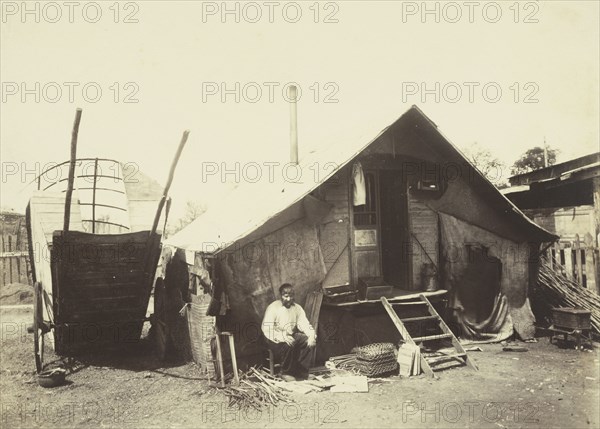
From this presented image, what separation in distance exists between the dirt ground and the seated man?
686 mm

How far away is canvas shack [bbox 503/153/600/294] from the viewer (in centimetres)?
955

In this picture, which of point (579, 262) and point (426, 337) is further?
point (579, 262)

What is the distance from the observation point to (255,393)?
6.39 meters

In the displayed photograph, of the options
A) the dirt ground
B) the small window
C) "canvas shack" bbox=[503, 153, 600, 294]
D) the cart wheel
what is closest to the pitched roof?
the small window

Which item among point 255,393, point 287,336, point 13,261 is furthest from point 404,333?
point 13,261

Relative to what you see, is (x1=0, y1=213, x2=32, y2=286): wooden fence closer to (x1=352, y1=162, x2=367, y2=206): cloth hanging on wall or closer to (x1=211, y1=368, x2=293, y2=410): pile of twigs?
(x1=211, y1=368, x2=293, y2=410): pile of twigs

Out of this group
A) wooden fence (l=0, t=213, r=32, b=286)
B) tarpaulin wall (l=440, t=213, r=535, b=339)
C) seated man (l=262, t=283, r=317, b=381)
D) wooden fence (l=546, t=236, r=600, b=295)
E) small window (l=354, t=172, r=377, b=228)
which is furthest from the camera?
wooden fence (l=0, t=213, r=32, b=286)

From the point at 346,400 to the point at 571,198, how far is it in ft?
32.0

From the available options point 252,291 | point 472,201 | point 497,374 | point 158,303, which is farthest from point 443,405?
point 158,303

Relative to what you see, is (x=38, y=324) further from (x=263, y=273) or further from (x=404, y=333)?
(x=404, y=333)

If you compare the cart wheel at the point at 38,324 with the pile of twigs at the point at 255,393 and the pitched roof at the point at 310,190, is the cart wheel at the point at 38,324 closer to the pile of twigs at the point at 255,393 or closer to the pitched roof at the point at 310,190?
the pitched roof at the point at 310,190

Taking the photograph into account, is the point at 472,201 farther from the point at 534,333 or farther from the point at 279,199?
the point at 279,199

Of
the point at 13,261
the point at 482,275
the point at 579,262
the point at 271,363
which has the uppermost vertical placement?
the point at 13,261

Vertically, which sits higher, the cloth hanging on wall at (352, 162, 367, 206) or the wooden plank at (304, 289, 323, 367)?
the cloth hanging on wall at (352, 162, 367, 206)
